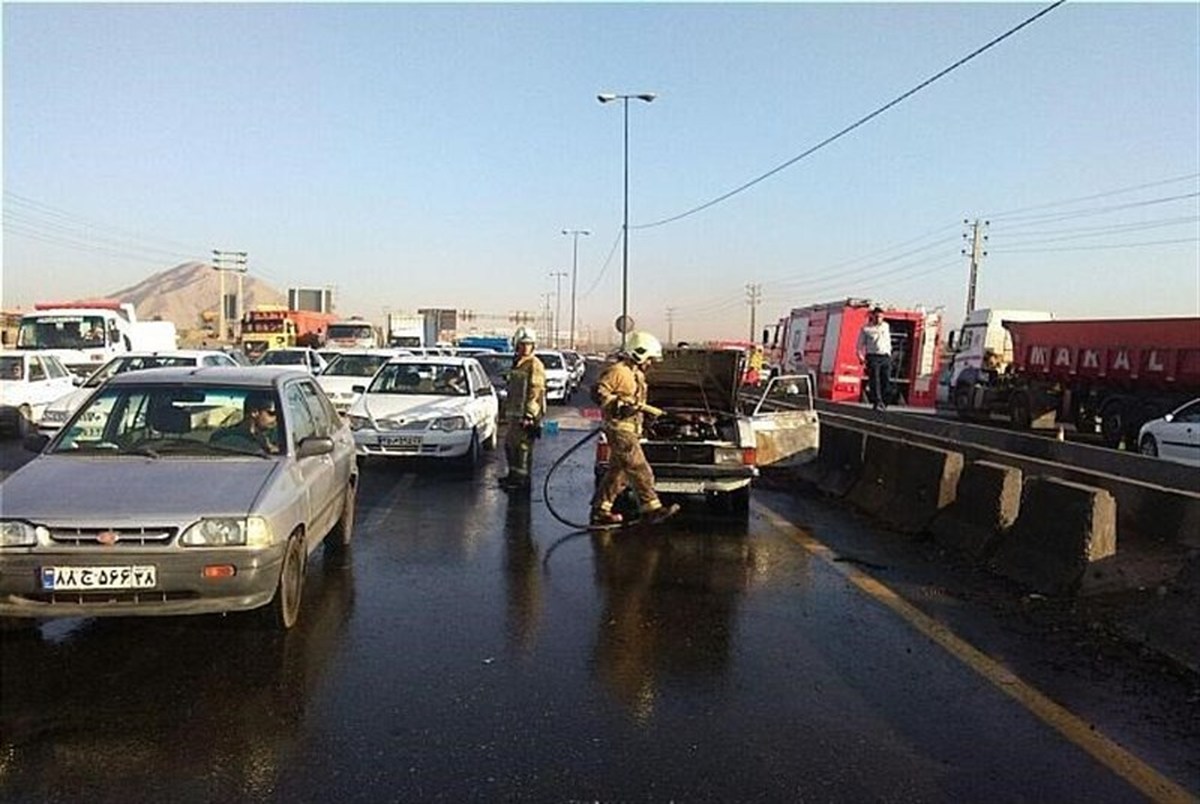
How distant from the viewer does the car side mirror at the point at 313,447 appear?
5.79m

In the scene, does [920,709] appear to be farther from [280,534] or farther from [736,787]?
[280,534]

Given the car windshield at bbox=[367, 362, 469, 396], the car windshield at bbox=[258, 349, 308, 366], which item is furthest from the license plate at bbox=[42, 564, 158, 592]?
the car windshield at bbox=[258, 349, 308, 366]

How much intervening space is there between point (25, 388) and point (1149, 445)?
59.3 ft

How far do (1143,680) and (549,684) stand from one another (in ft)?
9.79

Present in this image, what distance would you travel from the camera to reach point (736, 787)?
3.49 metres

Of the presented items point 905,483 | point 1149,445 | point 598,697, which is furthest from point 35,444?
point 1149,445

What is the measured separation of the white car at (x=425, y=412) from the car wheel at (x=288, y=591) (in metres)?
6.71

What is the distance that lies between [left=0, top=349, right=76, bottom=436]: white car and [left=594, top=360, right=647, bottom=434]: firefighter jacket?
11.1 meters

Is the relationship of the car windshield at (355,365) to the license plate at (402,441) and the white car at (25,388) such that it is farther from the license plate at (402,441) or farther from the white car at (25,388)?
the license plate at (402,441)

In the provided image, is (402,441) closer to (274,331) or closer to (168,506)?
(168,506)

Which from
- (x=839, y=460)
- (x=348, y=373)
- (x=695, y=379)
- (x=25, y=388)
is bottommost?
(x=839, y=460)

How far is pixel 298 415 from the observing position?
634 cm

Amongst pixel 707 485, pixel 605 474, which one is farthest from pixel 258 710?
pixel 707 485

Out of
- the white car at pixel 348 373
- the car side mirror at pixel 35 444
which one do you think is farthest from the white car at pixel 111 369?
the car side mirror at pixel 35 444
